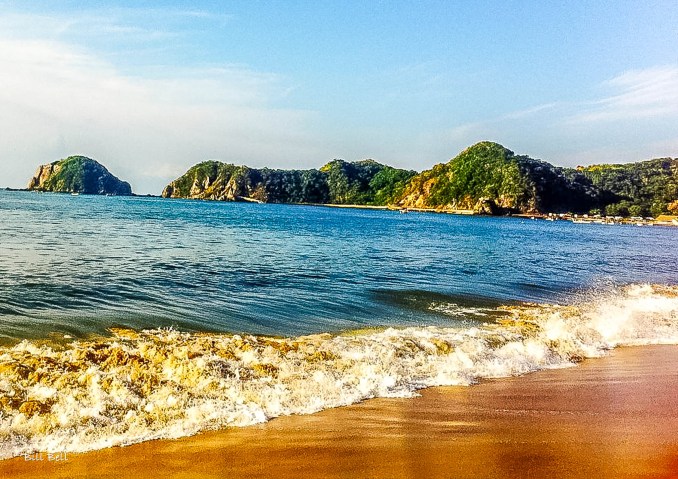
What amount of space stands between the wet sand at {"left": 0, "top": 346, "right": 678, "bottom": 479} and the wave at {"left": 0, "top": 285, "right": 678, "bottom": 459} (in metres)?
0.41

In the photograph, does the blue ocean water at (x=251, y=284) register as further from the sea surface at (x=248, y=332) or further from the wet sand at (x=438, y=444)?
the wet sand at (x=438, y=444)

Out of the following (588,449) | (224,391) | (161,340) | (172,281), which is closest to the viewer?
(588,449)

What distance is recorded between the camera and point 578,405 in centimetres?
757

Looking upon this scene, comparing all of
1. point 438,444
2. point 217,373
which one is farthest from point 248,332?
point 438,444

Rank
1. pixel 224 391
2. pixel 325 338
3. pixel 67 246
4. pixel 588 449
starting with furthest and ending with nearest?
pixel 67 246
pixel 325 338
pixel 224 391
pixel 588 449

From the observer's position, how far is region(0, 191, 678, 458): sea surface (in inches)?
258

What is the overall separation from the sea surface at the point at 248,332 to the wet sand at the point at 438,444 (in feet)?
1.41

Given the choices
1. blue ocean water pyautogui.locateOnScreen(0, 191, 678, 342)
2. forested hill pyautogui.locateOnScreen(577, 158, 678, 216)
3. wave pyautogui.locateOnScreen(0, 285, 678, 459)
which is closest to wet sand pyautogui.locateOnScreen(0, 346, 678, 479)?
wave pyautogui.locateOnScreen(0, 285, 678, 459)

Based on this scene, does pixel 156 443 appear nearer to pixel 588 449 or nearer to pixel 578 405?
pixel 588 449

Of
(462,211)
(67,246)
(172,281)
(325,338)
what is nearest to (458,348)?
(325,338)

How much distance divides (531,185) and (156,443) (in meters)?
196

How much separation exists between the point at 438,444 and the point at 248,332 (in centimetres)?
695

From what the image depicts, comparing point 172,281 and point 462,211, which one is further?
point 462,211

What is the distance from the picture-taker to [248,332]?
1195cm
